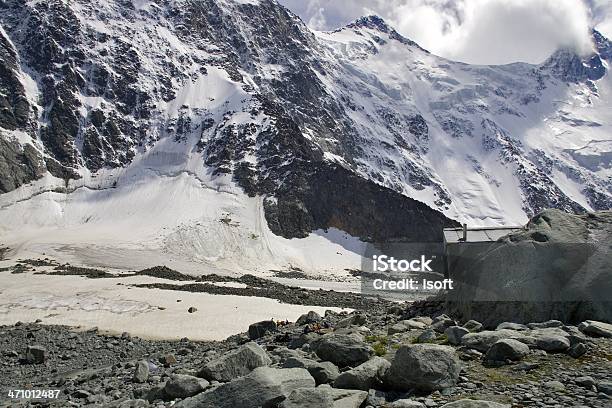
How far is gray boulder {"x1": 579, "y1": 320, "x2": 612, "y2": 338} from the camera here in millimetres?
13156

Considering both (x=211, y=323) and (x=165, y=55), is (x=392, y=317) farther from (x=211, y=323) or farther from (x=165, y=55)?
(x=165, y=55)

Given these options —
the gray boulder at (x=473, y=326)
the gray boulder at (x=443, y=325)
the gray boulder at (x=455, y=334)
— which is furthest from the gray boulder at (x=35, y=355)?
the gray boulder at (x=455, y=334)

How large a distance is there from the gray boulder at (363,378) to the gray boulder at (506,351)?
94.8 inches

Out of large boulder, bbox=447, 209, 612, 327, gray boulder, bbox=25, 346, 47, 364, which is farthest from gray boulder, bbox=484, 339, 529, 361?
gray boulder, bbox=25, 346, 47, 364

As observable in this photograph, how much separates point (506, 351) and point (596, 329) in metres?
2.71

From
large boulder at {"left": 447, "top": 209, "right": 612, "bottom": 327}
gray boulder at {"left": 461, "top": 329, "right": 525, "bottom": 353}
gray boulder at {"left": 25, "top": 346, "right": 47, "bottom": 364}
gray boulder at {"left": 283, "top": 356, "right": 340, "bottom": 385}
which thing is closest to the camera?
gray boulder at {"left": 283, "top": 356, "right": 340, "bottom": 385}

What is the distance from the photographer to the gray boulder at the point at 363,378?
11.8 meters

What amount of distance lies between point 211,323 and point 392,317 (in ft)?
77.3

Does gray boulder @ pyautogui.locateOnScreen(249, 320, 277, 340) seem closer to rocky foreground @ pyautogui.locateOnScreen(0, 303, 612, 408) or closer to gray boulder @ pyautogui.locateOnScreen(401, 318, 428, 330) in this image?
rocky foreground @ pyautogui.locateOnScreen(0, 303, 612, 408)

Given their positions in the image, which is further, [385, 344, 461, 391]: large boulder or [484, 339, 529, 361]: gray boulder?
[484, 339, 529, 361]: gray boulder

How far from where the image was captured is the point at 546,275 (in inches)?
629

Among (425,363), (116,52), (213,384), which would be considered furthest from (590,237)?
(116,52)

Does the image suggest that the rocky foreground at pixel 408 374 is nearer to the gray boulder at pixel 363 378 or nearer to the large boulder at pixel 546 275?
the gray boulder at pixel 363 378

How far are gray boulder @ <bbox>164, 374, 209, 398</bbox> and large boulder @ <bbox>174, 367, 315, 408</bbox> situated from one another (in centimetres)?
181
